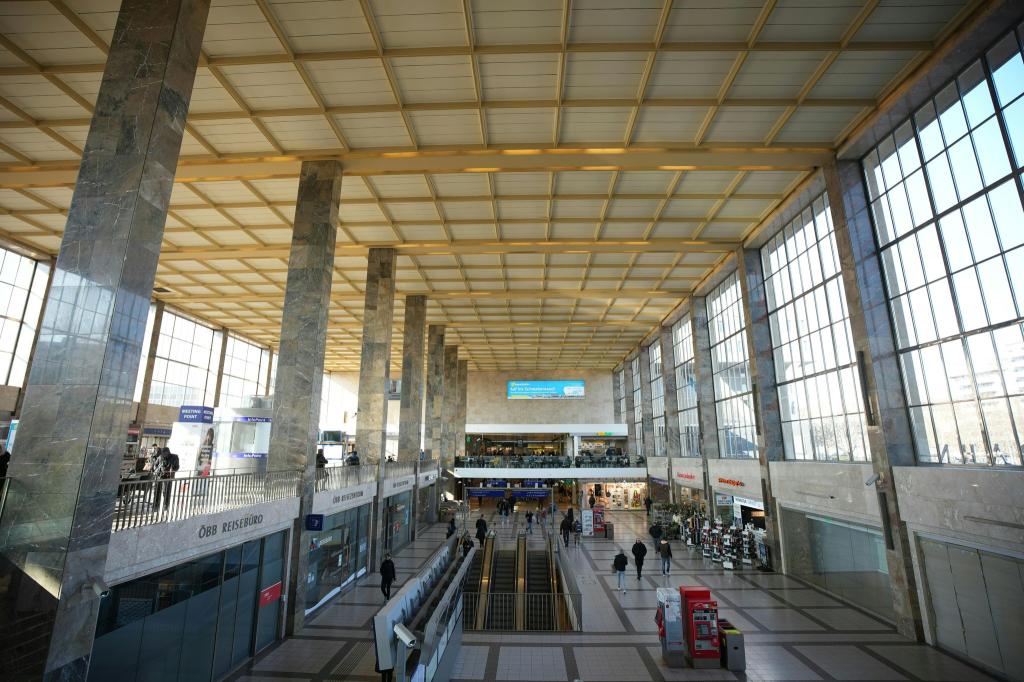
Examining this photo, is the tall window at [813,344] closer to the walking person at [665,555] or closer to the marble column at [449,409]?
the walking person at [665,555]

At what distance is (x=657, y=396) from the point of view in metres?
42.2

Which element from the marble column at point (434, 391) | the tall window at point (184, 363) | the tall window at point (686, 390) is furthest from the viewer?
the marble column at point (434, 391)

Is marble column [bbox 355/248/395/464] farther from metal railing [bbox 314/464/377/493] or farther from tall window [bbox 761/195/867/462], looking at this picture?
tall window [bbox 761/195/867/462]

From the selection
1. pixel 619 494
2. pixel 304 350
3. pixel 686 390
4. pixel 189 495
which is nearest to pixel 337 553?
pixel 304 350

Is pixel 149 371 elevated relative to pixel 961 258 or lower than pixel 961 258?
elevated

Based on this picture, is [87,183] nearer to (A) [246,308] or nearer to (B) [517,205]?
(B) [517,205]

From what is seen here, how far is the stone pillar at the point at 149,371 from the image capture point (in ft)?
102

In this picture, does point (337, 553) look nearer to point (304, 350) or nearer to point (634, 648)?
point (304, 350)

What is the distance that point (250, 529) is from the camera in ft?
35.9

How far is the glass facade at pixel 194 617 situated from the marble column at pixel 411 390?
14490 mm

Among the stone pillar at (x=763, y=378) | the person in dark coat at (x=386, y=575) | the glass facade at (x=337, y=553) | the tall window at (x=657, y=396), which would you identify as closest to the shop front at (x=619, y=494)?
the tall window at (x=657, y=396)

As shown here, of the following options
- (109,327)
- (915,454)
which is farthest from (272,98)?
(915,454)

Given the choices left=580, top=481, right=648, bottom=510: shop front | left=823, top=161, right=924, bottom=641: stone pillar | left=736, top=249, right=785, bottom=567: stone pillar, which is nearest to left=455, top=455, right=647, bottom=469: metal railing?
left=580, top=481, right=648, bottom=510: shop front

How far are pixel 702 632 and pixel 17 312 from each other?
98.9 feet
